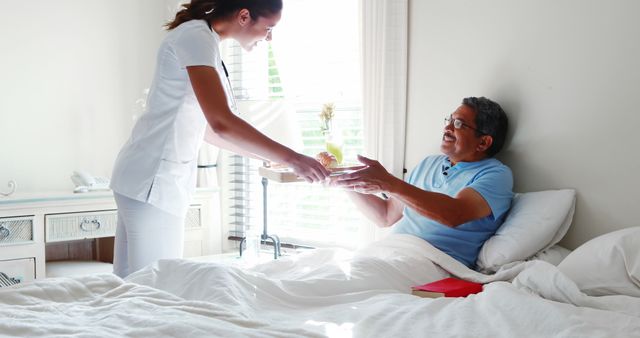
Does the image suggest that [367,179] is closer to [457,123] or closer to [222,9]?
[457,123]

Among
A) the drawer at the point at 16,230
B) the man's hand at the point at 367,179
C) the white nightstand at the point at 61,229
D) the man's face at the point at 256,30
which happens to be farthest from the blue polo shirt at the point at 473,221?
the drawer at the point at 16,230

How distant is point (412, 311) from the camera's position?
154 cm

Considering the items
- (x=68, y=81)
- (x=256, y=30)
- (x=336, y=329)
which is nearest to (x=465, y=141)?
(x=256, y=30)

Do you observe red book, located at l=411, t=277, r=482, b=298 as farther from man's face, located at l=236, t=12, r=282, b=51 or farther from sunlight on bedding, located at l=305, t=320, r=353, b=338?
man's face, located at l=236, t=12, r=282, b=51

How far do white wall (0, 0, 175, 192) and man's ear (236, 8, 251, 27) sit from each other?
5.96ft

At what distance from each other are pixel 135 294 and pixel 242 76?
7.40 ft

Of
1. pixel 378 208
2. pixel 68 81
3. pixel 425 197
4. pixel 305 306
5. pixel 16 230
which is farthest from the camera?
→ pixel 68 81

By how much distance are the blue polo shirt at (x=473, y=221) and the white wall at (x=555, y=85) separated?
172 mm

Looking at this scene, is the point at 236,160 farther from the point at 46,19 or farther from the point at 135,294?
the point at 135,294

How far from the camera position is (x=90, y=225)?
3.20 meters

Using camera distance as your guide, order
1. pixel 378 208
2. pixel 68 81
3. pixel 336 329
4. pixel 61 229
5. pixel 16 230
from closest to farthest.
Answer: pixel 336 329 < pixel 378 208 < pixel 16 230 < pixel 61 229 < pixel 68 81

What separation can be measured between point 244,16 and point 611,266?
4.47 feet

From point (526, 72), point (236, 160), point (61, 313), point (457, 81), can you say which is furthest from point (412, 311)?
point (236, 160)

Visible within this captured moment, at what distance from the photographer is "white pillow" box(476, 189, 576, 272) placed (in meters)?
2.12
